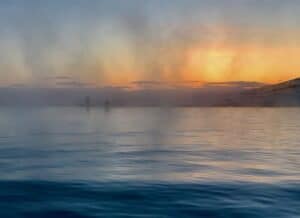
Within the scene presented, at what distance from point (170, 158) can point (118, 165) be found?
6256 millimetres

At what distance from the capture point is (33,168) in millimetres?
33156

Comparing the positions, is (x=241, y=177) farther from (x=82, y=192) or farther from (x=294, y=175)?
(x=82, y=192)

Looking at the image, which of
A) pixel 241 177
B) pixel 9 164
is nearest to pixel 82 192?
pixel 241 177

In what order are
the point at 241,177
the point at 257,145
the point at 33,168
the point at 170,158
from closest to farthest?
1. the point at 241,177
2. the point at 33,168
3. the point at 170,158
4. the point at 257,145

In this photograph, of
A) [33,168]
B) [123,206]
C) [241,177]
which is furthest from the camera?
[33,168]

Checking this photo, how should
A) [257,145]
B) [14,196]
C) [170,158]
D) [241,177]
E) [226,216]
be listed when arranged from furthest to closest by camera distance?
1. [257,145]
2. [170,158]
3. [241,177]
4. [14,196]
5. [226,216]

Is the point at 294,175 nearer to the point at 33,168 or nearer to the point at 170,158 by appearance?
the point at 170,158

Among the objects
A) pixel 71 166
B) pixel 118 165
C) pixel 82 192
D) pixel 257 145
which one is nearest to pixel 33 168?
pixel 71 166

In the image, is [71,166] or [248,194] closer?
[248,194]

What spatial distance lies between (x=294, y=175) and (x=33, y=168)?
1578 cm

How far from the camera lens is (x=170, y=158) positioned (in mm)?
40312

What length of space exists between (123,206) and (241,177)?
9959 millimetres

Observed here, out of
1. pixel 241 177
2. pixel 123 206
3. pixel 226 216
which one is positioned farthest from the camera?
pixel 241 177

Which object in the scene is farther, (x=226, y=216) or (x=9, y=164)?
(x=9, y=164)
